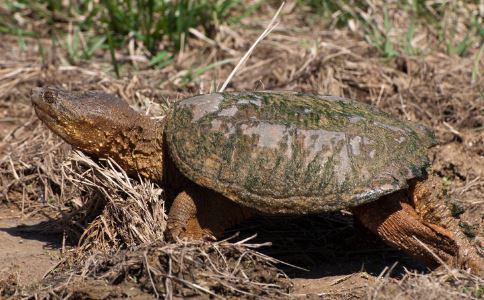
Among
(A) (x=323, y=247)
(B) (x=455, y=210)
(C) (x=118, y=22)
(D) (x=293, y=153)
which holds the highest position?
(D) (x=293, y=153)

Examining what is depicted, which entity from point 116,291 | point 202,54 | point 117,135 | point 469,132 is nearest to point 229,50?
point 202,54

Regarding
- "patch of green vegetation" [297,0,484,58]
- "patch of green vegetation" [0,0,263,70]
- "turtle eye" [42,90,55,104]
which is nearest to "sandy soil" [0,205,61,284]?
"turtle eye" [42,90,55,104]

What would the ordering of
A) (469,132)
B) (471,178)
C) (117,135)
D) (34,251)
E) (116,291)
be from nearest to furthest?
(116,291) → (117,135) → (34,251) → (471,178) → (469,132)

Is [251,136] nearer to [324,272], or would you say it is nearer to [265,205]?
[265,205]

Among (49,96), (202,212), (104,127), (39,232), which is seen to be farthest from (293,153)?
(39,232)

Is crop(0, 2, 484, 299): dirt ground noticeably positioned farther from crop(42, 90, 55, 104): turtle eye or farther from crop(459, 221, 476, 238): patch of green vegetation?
crop(42, 90, 55, 104): turtle eye

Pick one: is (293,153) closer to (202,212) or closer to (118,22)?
(202,212)
